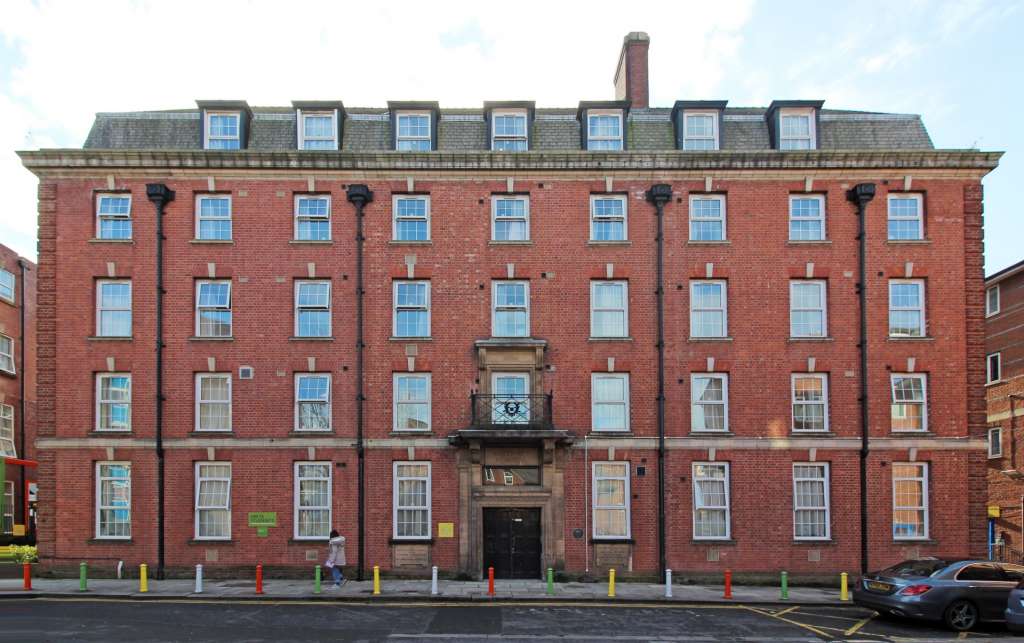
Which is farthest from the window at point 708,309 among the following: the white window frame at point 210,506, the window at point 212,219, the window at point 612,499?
the white window frame at point 210,506

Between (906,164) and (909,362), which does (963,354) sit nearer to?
(909,362)

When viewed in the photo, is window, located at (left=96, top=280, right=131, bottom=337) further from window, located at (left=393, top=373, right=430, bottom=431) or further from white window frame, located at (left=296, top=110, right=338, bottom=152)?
window, located at (left=393, top=373, right=430, bottom=431)

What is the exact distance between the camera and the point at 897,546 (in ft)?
78.0

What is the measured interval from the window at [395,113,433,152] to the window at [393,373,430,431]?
24.3 feet

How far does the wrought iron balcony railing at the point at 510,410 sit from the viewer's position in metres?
23.9

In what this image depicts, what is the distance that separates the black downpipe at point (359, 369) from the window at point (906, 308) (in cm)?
1651

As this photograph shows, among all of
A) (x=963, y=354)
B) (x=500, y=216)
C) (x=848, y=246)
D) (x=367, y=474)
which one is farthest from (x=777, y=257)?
(x=367, y=474)

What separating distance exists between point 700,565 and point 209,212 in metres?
18.7

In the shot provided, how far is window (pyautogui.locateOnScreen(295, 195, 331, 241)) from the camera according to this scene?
2488cm

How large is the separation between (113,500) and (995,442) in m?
37.2

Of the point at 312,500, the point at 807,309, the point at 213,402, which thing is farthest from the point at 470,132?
the point at 312,500

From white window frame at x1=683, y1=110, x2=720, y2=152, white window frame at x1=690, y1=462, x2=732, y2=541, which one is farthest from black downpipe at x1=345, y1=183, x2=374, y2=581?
white window frame at x1=683, y1=110, x2=720, y2=152

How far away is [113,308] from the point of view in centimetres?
2458

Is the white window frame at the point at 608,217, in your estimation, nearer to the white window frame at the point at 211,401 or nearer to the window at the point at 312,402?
the window at the point at 312,402
